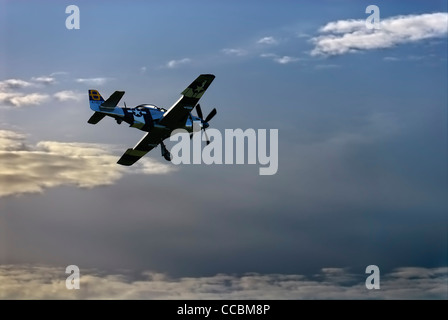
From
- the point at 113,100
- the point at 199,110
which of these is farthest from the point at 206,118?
the point at 113,100

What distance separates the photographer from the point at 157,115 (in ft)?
221

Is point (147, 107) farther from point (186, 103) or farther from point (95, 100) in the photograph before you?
point (95, 100)

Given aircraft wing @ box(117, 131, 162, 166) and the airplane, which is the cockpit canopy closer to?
the airplane

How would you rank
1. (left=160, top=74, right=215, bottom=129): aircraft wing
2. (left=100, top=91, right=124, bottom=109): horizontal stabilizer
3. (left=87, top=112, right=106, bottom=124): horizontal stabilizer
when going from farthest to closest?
(left=87, top=112, right=106, bottom=124): horizontal stabilizer, (left=160, top=74, right=215, bottom=129): aircraft wing, (left=100, top=91, right=124, bottom=109): horizontal stabilizer

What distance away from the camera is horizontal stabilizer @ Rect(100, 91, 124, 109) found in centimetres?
6356

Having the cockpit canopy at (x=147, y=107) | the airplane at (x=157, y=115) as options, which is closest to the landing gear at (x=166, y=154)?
the airplane at (x=157, y=115)

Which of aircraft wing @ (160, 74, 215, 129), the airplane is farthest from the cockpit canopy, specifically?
aircraft wing @ (160, 74, 215, 129)

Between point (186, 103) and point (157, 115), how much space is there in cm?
298

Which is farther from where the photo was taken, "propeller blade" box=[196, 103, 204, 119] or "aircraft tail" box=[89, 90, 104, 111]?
"propeller blade" box=[196, 103, 204, 119]

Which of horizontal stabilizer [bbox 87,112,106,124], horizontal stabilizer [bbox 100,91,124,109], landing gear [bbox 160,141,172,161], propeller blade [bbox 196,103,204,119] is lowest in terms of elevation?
landing gear [bbox 160,141,172,161]

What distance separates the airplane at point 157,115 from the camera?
6469cm
